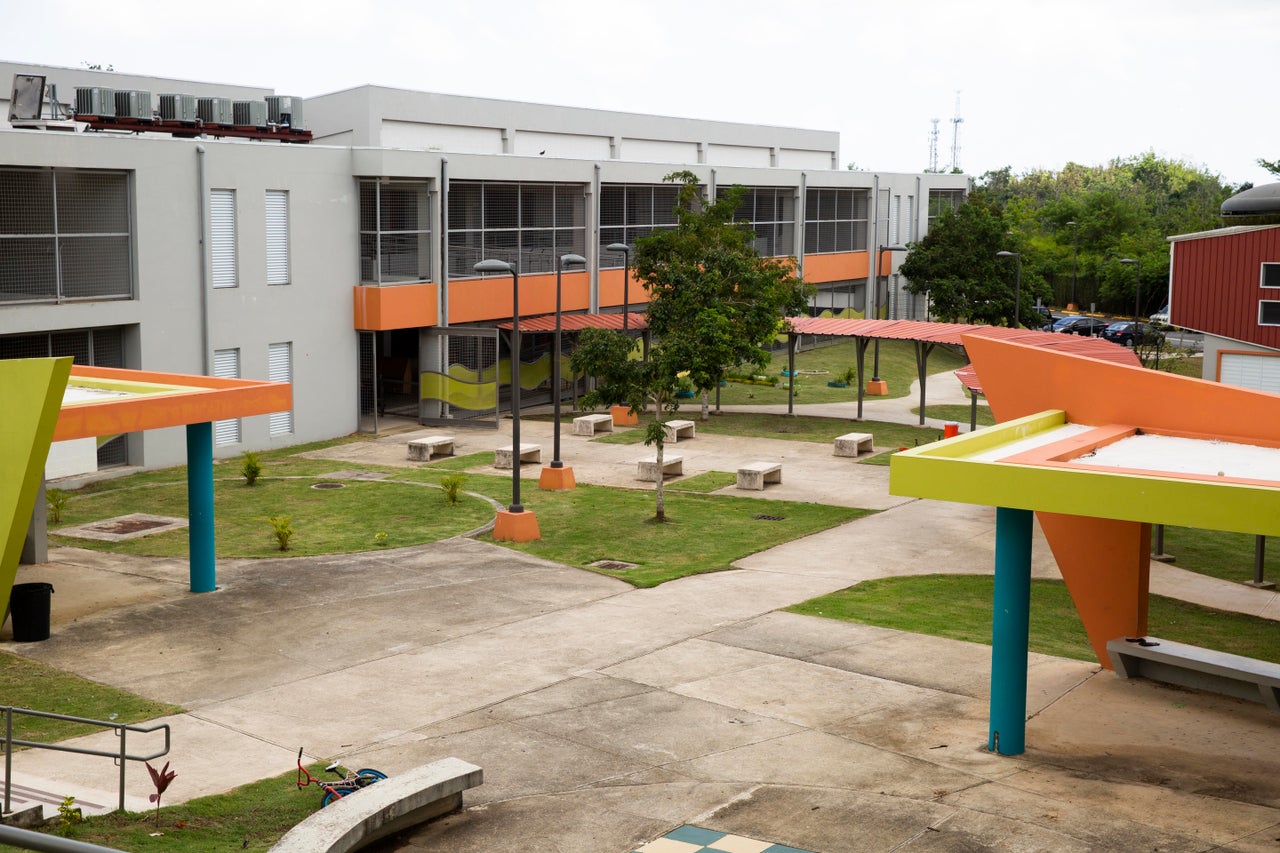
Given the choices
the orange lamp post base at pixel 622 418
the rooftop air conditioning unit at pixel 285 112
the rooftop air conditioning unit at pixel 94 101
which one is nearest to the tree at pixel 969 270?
the orange lamp post base at pixel 622 418

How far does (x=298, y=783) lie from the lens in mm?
12859

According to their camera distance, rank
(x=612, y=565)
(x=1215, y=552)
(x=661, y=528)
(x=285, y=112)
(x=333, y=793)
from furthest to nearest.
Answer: (x=285, y=112)
(x=661, y=528)
(x=1215, y=552)
(x=612, y=565)
(x=333, y=793)

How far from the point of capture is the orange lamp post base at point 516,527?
26.0 metres

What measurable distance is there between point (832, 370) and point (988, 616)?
35.0 meters

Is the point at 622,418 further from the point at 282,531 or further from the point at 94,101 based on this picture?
the point at 94,101

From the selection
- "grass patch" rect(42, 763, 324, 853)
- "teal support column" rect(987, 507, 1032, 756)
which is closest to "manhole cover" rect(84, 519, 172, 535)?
"grass patch" rect(42, 763, 324, 853)

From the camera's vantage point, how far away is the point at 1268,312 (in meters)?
28.2

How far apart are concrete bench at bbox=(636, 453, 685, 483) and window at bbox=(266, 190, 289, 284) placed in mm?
11965

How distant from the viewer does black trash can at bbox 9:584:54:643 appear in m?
18.7

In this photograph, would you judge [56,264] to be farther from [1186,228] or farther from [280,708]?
[1186,228]

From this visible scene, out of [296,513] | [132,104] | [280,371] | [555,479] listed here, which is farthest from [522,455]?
[132,104]

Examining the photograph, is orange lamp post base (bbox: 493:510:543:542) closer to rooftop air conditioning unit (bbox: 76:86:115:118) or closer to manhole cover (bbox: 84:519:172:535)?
manhole cover (bbox: 84:519:172:535)

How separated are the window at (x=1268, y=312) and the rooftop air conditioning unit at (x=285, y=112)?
30346mm

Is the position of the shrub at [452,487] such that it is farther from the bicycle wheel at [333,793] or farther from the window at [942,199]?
the window at [942,199]
